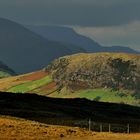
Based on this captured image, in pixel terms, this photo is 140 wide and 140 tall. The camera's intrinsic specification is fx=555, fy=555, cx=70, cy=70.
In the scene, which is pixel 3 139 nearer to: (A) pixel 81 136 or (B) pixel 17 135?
(B) pixel 17 135

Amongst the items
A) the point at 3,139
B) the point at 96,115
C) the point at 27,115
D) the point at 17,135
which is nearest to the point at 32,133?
the point at 17,135

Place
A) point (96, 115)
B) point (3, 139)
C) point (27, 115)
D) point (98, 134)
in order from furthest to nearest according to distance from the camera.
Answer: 1. point (96, 115)
2. point (27, 115)
3. point (98, 134)
4. point (3, 139)

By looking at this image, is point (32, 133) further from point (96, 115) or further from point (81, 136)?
point (96, 115)

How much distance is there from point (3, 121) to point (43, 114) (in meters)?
56.1

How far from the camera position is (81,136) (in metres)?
98.9

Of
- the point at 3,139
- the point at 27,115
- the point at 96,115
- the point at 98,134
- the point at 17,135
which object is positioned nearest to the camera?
the point at 3,139

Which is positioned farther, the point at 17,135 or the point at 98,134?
the point at 98,134

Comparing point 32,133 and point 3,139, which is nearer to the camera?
point 3,139

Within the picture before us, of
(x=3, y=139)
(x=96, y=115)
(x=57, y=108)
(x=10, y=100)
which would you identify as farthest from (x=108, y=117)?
(x=3, y=139)

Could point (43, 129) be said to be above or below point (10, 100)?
below

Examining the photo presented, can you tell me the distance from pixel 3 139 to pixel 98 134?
20.5 m

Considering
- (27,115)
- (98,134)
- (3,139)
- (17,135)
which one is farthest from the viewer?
(27,115)

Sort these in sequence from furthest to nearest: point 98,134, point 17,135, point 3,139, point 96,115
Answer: point 96,115 → point 98,134 → point 17,135 → point 3,139

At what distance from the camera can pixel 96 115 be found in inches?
7544
